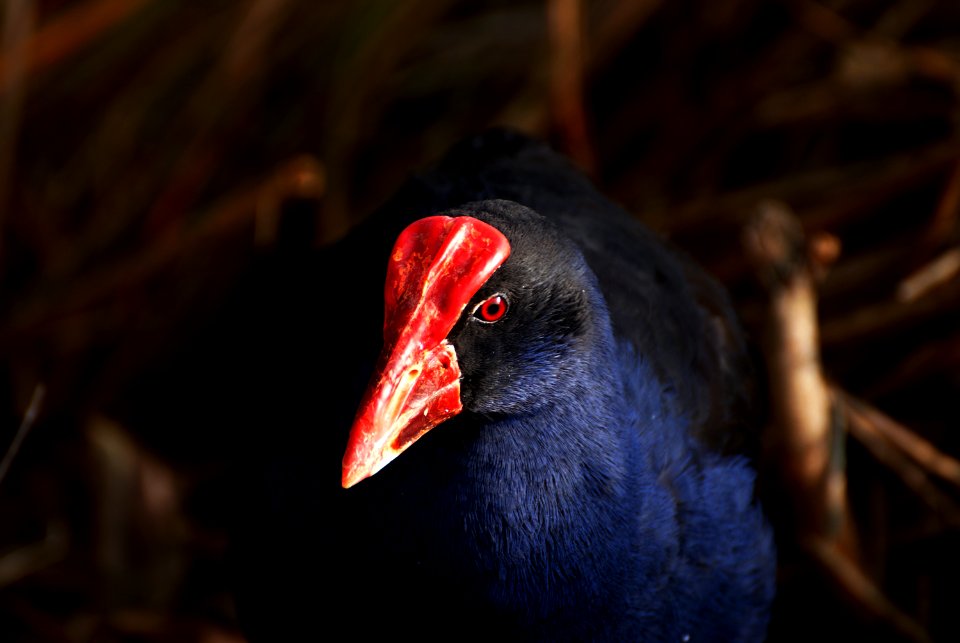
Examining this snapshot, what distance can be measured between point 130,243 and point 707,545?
82.5 inches

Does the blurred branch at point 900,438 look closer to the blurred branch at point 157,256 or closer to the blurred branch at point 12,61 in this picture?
the blurred branch at point 157,256

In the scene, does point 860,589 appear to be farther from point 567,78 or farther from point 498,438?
point 567,78

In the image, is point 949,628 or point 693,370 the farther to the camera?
point 949,628

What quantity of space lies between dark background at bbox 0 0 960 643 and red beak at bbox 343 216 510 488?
4.33ft

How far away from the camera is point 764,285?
2.35m

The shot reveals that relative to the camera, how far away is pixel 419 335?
4.96 feet

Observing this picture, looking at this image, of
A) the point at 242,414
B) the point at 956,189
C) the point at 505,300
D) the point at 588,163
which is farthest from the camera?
the point at 588,163

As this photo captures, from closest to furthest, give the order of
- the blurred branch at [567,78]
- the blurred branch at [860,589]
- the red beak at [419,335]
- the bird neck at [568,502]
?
the red beak at [419,335] → the bird neck at [568,502] → the blurred branch at [860,589] → the blurred branch at [567,78]

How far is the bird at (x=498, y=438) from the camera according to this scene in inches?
60.9

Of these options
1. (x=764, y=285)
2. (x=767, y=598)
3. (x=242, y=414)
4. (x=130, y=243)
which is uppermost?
(x=130, y=243)

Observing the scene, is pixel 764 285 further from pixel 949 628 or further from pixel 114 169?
pixel 114 169

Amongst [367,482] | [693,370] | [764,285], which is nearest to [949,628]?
[764,285]

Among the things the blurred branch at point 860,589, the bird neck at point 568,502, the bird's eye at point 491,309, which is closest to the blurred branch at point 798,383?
the blurred branch at point 860,589

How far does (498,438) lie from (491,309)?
19 centimetres
